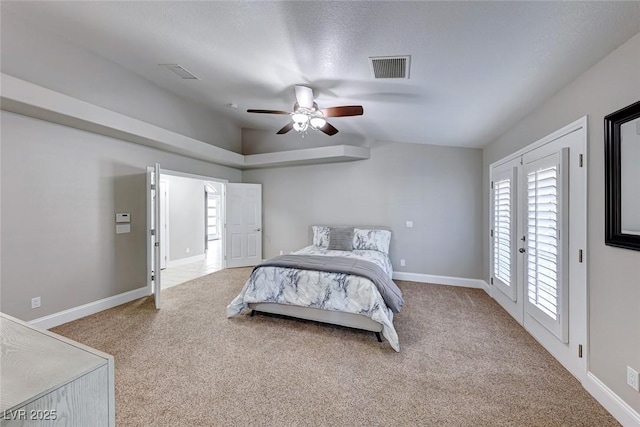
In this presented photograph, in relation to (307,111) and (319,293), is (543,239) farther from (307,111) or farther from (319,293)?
(307,111)

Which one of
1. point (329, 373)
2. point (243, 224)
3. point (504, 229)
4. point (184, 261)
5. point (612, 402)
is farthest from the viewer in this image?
point (184, 261)

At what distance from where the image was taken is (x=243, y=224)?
6074mm

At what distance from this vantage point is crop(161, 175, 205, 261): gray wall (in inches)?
251

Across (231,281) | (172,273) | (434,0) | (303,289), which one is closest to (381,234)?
(303,289)

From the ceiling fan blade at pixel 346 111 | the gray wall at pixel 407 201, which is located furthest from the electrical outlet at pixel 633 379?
the gray wall at pixel 407 201

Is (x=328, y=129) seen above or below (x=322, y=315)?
above

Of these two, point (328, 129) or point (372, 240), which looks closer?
point (328, 129)

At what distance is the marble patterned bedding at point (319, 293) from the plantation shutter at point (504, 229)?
1.82m

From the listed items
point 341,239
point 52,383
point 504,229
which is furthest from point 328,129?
point 52,383

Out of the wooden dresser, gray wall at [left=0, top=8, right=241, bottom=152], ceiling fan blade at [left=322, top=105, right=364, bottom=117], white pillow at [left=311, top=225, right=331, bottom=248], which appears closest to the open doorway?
gray wall at [left=0, top=8, right=241, bottom=152]

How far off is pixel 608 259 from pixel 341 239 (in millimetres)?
3395

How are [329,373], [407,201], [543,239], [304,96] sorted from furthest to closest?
[407,201]
[304,96]
[543,239]
[329,373]

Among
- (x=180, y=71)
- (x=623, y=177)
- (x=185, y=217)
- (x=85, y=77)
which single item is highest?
(x=180, y=71)

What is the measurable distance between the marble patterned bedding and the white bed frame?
84 mm
